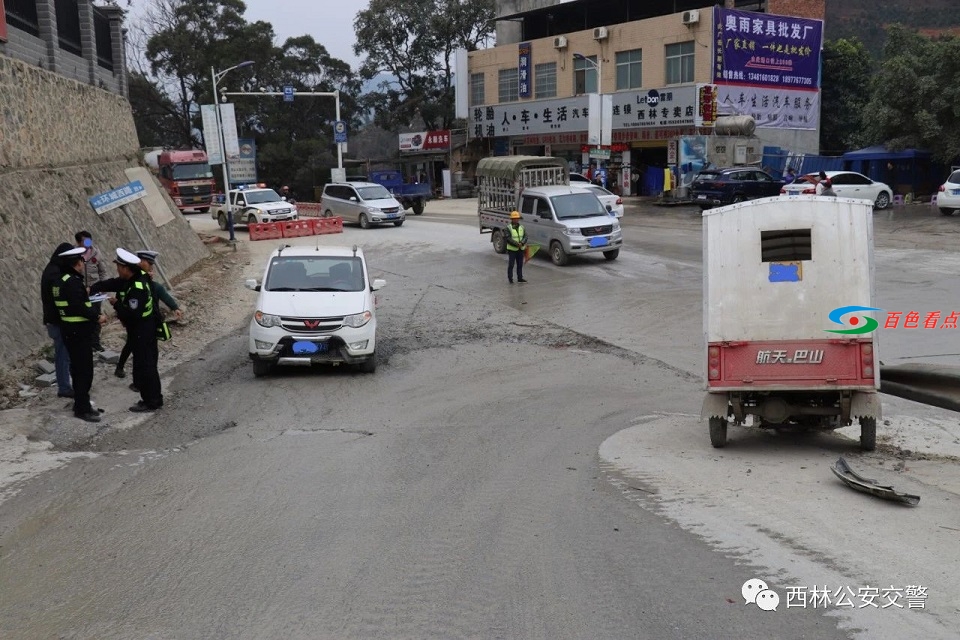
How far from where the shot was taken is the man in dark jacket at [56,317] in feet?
34.0

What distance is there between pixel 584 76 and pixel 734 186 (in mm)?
18408

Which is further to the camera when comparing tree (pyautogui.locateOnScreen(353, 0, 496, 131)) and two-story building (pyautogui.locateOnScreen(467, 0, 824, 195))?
tree (pyautogui.locateOnScreen(353, 0, 496, 131))

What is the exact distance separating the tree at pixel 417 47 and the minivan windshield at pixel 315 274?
51.4 m

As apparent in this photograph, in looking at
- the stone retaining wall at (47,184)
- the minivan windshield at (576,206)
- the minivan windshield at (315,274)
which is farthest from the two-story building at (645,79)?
the minivan windshield at (315,274)

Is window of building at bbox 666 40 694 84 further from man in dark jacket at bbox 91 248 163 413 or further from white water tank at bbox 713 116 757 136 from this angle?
man in dark jacket at bbox 91 248 163 413

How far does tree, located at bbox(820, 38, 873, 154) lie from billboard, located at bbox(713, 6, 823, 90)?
3317mm

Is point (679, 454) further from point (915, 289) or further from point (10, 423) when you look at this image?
point (915, 289)

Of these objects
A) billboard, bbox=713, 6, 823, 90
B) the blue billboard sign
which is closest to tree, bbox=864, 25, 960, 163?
billboard, bbox=713, 6, 823, 90

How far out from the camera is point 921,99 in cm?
3747

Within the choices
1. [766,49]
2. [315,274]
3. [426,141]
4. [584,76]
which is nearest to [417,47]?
[426,141]

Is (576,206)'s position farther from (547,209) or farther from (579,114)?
(579,114)

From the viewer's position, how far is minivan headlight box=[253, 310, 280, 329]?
41.0ft

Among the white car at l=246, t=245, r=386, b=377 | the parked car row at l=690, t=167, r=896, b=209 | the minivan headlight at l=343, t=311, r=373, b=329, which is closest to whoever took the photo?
the white car at l=246, t=245, r=386, b=377

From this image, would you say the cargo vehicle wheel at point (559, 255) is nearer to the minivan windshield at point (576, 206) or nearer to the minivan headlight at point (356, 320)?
the minivan windshield at point (576, 206)
